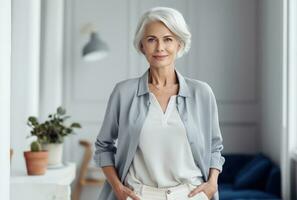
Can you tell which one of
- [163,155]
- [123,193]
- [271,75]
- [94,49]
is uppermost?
[94,49]

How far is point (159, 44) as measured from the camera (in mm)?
1709

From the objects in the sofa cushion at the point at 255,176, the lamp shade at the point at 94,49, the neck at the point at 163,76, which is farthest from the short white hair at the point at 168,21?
the lamp shade at the point at 94,49

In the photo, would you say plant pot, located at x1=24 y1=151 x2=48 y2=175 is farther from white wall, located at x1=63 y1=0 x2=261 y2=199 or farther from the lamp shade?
white wall, located at x1=63 y1=0 x2=261 y2=199

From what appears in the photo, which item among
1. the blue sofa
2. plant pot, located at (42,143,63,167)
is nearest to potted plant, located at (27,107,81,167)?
plant pot, located at (42,143,63,167)

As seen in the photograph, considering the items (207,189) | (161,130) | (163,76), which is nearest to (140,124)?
(161,130)

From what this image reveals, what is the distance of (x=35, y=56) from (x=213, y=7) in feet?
8.01

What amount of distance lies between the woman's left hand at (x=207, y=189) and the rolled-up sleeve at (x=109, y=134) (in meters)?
0.29

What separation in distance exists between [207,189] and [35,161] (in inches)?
73.3

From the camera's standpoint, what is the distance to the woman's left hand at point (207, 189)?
1.72 meters

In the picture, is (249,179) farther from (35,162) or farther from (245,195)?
(35,162)

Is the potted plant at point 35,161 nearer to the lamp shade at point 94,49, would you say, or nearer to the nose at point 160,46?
the nose at point 160,46

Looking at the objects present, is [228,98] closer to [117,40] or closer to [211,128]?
[117,40]

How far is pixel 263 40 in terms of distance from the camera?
5.43m

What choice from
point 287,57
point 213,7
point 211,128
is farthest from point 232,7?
point 211,128
